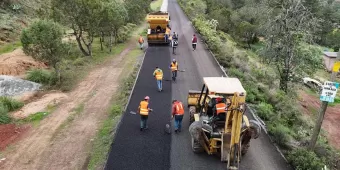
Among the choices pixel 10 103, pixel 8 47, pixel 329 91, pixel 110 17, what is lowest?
pixel 10 103

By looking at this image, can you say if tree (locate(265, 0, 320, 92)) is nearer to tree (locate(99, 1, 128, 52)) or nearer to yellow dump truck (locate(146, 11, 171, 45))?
yellow dump truck (locate(146, 11, 171, 45))

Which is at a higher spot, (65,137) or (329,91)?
(329,91)

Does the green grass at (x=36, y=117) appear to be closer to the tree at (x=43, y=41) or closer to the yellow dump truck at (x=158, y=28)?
the tree at (x=43, y=41)

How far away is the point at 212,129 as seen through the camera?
1158cm

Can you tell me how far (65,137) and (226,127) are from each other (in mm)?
7918

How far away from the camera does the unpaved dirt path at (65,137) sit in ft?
42.6

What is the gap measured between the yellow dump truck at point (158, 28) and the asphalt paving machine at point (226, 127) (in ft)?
60.5

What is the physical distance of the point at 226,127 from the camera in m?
11.0

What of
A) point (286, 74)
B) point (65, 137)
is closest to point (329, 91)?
point (65, 137)

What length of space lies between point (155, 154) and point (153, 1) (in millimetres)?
66381

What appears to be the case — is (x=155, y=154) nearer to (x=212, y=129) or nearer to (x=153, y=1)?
(x=212, y=129)

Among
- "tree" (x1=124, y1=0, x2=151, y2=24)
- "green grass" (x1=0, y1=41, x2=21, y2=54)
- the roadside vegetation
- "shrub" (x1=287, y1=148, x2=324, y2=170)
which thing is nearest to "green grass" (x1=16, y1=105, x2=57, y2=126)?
the roadside vegetation

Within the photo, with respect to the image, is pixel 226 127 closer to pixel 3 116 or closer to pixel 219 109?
pixel 219 109

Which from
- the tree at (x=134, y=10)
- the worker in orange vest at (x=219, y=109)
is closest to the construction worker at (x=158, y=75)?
the worker in orange vest at (x=219, y=109)
